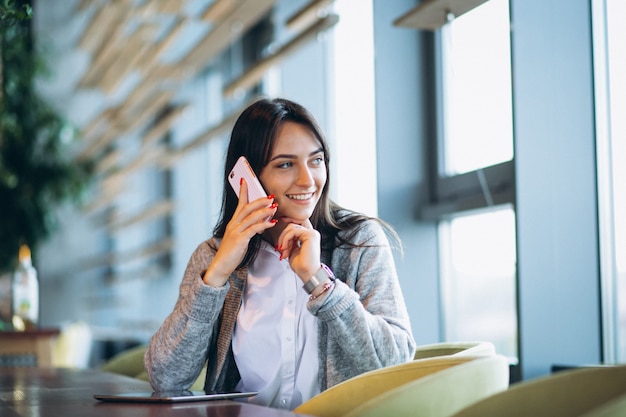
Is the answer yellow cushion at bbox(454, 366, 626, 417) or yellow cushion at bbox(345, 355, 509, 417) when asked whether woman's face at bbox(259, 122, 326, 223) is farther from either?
yellow cushion at bbox(454, 366, 626, 417)

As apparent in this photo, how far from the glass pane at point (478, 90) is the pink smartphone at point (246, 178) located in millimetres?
1437

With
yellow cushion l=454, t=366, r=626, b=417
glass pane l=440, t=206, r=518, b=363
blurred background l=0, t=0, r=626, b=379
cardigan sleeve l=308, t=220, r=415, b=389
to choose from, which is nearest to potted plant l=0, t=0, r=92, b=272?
blurred background l=0, t=0, r=626, b=379

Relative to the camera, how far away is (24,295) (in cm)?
463

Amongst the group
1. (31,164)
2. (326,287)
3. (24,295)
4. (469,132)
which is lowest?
(24,295)

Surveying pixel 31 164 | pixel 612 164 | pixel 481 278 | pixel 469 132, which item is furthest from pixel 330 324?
pixel 31 164

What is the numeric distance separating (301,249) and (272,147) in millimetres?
333

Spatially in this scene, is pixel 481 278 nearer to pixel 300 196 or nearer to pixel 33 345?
pixel 300 196

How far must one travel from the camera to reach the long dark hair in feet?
7.50

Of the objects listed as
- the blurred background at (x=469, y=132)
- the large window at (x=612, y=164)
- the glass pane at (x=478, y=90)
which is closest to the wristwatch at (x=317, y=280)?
the blurred background at (x=469, y=132)

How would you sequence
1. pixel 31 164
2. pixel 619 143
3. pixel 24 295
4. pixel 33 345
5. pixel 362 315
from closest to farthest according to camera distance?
1. pixel 362 315
2. pixel 619 143
3. pixel 33 345
4. pixel 24 295
5. pixel 31 164

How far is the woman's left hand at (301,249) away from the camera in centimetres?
204

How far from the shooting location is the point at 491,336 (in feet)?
11.8

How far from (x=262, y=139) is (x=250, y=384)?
2.04 feet

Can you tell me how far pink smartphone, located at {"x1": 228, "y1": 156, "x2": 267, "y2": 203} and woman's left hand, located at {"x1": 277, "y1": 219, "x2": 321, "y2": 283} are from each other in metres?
0.14
